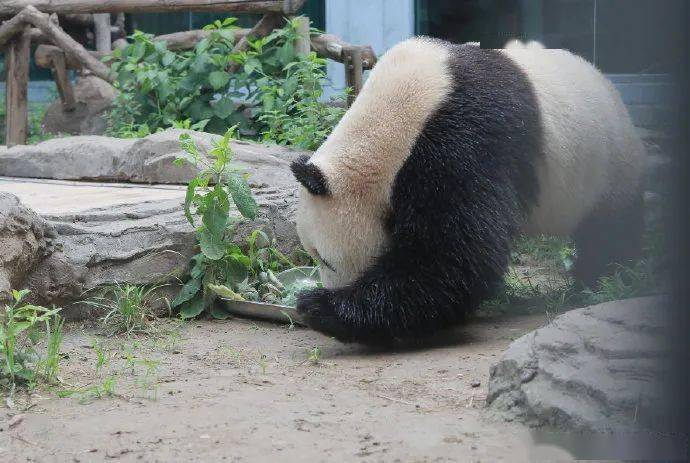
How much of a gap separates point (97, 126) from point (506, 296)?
776 centimetres

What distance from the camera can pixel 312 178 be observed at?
3590 mm

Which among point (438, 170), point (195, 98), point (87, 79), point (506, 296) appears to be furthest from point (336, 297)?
point (87, 79)

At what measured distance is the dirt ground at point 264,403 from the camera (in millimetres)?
2369

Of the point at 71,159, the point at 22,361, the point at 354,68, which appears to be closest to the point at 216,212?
the point at 22,361

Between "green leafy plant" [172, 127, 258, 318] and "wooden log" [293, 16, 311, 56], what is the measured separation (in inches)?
128

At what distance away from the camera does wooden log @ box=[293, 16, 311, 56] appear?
293 inches

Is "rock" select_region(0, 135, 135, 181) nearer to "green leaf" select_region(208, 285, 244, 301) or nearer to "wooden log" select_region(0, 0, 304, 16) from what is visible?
"wooden log" select_region(0, 0, 304, 16)

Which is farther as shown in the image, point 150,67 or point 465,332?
point 150,67

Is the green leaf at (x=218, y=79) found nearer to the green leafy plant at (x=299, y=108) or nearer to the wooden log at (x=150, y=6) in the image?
the green leafy plant at (x=299, y=108)

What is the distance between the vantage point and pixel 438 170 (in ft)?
11.6

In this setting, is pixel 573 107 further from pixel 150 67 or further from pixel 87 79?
pixel 87 79

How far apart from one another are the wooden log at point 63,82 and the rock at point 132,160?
318 cm

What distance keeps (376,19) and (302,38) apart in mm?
3329

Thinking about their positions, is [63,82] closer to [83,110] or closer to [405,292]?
[83,110]
